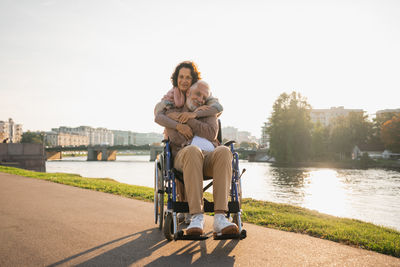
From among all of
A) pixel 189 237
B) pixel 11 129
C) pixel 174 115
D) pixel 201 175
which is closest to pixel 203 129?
pixel 174 115

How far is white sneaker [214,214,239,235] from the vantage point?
105 inches

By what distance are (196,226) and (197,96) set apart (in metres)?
1.36

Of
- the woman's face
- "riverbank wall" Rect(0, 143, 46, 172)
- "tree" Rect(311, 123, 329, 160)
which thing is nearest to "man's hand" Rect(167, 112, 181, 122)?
the woman's face

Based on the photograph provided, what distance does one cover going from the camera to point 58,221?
3.95 meters

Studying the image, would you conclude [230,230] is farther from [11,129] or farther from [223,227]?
[11,129]

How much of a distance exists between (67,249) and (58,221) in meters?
1.27

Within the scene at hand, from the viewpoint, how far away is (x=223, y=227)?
8.85 ft

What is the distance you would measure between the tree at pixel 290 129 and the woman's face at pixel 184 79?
41441 millimetres

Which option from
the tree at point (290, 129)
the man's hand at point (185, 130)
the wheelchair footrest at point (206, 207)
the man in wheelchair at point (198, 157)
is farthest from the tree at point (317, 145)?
the wheelchair footrest at point (206, 207)

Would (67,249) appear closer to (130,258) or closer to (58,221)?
(130,258)

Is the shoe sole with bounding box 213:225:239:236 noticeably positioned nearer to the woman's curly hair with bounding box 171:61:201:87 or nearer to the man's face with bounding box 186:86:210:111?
the man's face with bounding box 186:86:210:111

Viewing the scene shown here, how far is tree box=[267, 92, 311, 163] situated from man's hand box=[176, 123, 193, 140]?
4175 cm

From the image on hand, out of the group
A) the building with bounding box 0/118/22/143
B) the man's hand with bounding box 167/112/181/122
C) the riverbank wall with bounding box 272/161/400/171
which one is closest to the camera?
the man's hand with bounding box 167/112/181/122

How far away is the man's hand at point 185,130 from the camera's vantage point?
10.9ft
